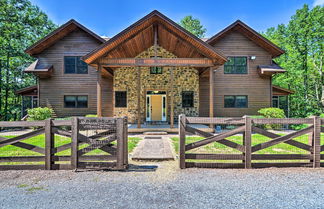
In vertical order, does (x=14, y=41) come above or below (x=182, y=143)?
above

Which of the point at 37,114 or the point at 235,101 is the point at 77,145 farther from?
the point at 235,101

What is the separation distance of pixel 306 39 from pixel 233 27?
12.9 meters

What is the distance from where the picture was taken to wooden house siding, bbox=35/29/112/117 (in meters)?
12.2

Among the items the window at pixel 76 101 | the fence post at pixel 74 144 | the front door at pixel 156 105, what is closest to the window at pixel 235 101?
the front door at pixel 156 105

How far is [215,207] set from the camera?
2363mm

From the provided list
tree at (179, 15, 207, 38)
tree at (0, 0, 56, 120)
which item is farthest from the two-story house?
tree at (179, 15, 207, 38)

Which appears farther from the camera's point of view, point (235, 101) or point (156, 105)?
point (235, 101)

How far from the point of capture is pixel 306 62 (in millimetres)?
18797

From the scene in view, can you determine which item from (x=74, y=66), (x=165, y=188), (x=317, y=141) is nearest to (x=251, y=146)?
(x=317, y=141)

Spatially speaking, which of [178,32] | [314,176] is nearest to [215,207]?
[314,176]

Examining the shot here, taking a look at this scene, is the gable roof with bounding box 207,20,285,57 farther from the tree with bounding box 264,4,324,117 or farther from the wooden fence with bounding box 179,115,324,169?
the wooden fence with bounding box 179,115,324,169

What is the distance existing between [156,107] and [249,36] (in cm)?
873

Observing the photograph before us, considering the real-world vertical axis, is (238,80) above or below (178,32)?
below

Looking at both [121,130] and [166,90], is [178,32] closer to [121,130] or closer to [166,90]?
[166,90]
